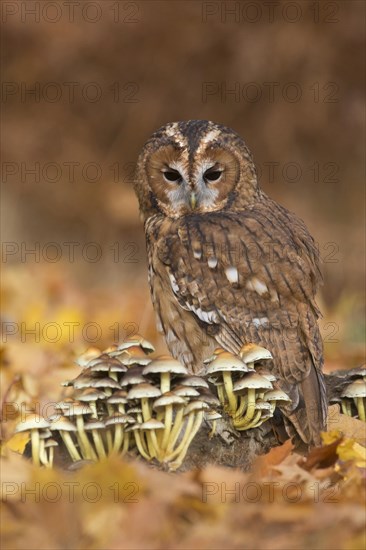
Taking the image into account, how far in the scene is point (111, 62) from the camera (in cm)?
1274

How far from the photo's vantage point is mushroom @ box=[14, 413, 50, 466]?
3.68m

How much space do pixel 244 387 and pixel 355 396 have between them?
31.2 inches

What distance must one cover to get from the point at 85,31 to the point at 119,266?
2943mm

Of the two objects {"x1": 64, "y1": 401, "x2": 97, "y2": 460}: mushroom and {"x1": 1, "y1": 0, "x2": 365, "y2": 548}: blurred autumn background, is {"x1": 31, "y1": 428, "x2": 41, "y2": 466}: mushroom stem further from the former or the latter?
{"x1": 1, "y1": 0, "x2": 365, "y2": 548}: blurred autumn background

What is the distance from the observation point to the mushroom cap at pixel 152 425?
12.2 ft

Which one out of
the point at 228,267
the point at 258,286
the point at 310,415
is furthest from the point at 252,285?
the point at 310,415

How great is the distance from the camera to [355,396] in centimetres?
460

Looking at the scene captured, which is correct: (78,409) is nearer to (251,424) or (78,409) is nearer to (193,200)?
(251,424)

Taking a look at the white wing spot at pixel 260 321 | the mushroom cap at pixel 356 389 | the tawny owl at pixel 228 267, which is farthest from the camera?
the white wing spot at pixel 260 321

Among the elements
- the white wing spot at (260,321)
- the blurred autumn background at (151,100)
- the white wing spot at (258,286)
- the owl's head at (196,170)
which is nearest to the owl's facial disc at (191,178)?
the owl's head at (196,170)

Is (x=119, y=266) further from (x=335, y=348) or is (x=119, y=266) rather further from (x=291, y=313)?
(x=291, y=313)

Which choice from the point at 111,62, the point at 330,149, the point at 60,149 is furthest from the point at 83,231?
the point at 330,149

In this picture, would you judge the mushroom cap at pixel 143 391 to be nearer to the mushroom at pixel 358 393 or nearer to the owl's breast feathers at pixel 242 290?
the mushroom at pixel 358 393

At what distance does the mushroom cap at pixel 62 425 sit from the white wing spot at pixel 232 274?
5.40 feet
